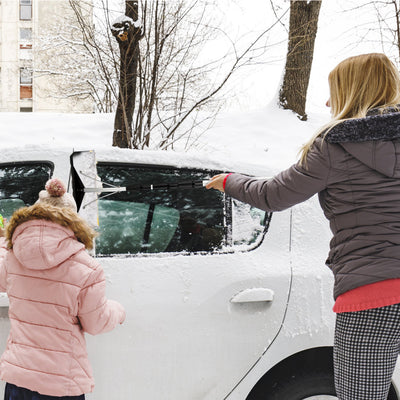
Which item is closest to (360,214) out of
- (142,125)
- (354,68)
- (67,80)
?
(354,68)

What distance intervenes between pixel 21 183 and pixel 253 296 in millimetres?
1184

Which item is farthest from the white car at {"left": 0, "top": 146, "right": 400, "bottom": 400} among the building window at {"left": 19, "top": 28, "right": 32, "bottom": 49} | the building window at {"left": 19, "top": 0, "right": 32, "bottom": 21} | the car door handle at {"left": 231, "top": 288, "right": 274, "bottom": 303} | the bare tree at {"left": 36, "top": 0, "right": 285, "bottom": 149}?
the building window at {"left": 19, "top": 0, "right": 32, "bottom": 21}

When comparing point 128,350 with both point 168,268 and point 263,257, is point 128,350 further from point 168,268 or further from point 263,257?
point 263,257

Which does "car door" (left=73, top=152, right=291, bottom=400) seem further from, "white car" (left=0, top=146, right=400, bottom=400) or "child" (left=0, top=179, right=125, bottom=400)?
"child" (left=0, top=179, right=125, bottom=400)

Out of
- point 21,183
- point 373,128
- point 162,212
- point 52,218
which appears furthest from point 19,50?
point 373,128

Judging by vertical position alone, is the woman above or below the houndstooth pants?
above

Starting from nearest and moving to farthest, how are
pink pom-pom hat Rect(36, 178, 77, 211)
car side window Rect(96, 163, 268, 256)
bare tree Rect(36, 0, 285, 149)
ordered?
pink pom-pom hat Rect(36, 178, 77, 211), car side window Rect(96, 163, 268, 256), bare tree Rect(36, 0, 285, 149)

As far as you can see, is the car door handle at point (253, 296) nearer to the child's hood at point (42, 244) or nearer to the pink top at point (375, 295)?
the pink top at point (375, 295)

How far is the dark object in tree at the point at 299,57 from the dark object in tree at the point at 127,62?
2481 millimetres

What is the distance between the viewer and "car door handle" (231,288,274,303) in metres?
1.99

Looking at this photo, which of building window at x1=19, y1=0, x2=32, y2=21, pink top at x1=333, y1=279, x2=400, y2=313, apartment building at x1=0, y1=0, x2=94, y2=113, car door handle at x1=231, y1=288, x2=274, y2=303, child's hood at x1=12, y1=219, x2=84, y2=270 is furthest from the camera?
building window at x1=19, y1=0, x2=32, y2=21

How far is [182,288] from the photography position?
2014 millimetres

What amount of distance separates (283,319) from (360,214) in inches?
26.3

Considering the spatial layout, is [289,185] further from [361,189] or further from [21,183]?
[21,183]
